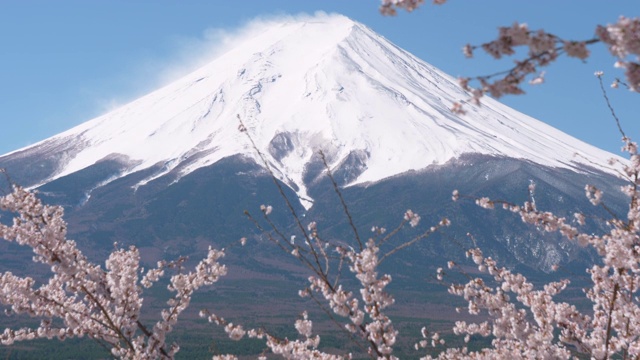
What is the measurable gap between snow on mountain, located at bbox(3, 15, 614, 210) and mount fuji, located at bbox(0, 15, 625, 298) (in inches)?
14.3

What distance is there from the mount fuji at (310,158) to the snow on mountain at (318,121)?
36 cm

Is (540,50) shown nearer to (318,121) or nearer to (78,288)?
(78,288)

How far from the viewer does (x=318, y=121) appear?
470ft

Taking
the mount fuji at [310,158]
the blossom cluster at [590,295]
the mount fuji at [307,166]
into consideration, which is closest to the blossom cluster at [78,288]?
the blossom cluster at [590,295]

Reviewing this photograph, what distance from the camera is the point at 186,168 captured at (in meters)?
133

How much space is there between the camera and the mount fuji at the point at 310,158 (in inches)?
4515

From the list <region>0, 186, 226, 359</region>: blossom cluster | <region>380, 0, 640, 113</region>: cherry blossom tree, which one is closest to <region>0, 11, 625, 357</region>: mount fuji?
<region>0, 186, 226, 359</region>: blossom cluster

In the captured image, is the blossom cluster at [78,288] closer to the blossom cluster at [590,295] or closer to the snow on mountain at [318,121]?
the blossom cluster at [590,295]

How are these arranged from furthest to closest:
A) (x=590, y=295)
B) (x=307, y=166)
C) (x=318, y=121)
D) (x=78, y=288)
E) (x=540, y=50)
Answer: (x=318, y=121) → (x=307, y=166) → (x=590, y=295) → (x=78, y=288) → (x=540, y=50)

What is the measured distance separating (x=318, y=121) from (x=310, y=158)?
28.4ft

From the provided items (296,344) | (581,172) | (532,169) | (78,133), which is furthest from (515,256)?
(296,344)

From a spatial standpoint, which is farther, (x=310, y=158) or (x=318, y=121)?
(x=318, y=121)

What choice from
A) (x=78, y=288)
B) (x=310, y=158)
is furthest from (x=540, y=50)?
(x=310, y=158)

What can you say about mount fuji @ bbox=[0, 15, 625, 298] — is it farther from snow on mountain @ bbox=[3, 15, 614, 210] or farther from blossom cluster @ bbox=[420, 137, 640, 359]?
blossom cluster @ bbox=[420, 137, 640, 359]
